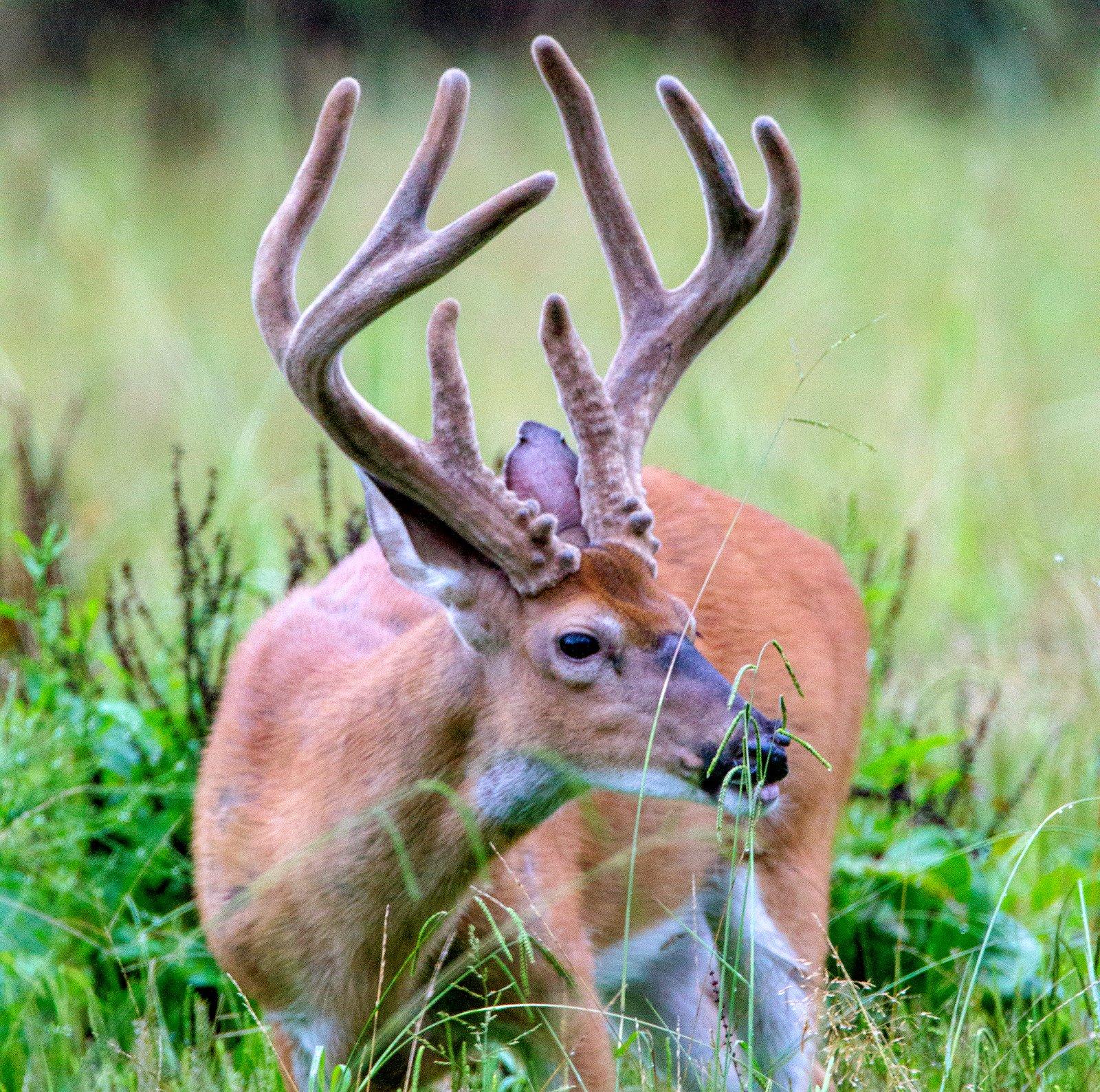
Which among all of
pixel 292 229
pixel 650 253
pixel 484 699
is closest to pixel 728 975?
pixel 484 699

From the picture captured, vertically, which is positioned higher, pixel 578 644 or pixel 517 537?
pixel 517 537

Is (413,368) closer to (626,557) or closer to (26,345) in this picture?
(26,345)

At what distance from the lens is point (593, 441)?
11.3 feet

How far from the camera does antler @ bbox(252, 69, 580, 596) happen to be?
317 cm

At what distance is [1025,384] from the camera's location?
8906 millimetres

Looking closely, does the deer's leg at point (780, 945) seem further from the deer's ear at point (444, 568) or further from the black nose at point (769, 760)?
the deer's ear at point (444, 568)

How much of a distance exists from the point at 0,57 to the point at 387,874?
10.6 m

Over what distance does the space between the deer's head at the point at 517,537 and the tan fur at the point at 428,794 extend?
1 cm

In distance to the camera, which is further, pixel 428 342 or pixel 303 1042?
pixel 303 1042

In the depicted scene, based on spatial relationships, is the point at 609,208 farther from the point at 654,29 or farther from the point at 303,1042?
the point at 654,29

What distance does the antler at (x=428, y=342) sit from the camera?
3.17 meters

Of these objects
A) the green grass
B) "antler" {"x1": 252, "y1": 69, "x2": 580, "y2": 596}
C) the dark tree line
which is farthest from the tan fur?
the dark tree line

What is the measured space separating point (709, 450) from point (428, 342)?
2746mm

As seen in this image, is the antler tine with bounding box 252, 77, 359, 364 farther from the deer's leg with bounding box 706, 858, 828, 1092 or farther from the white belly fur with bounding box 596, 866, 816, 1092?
the deer's leg with bounding box 706, 858, 828, 1092
